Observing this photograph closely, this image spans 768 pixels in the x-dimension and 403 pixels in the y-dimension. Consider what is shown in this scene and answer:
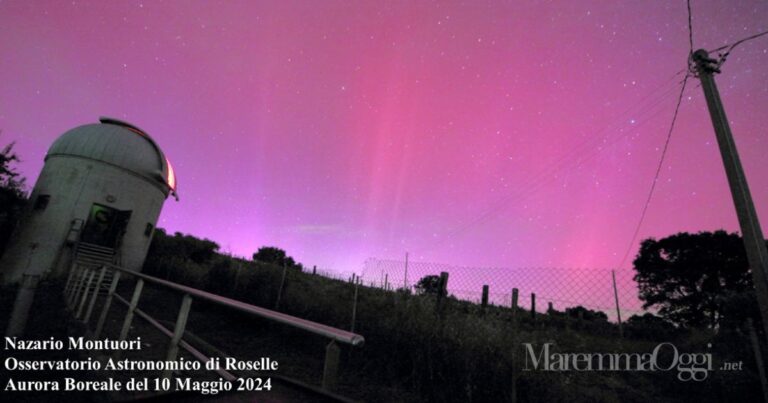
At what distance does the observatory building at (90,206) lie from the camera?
42.9ft

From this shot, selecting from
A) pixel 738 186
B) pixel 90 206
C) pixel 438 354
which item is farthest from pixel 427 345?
pixel 90 206

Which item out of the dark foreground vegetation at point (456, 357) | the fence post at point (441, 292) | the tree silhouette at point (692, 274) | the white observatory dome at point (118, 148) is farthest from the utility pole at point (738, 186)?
the tree silhouette at point (692, 274)

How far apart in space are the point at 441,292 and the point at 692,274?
97.8ft

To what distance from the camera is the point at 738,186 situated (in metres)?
5.27

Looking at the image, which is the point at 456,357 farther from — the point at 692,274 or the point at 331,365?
the point at 692,274

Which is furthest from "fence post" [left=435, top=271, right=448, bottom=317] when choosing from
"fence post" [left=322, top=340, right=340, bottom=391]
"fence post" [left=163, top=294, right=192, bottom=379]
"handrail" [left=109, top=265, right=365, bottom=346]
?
"fence post" [left=322, top=340, right=340, bottom=391]

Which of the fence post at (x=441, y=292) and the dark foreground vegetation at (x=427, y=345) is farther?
the fence post at (x=441, y=292)

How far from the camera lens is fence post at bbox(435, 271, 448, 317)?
6.72 m

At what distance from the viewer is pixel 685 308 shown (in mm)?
24250

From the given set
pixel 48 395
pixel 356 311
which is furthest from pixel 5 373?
pixel 356 311

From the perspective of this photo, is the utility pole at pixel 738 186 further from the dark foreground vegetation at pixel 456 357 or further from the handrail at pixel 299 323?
the handrail at pixel 299 323

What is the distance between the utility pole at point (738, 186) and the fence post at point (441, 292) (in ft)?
15.8

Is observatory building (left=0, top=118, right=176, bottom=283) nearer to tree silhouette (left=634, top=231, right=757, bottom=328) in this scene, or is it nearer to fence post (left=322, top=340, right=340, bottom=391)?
fence post (left=322, top=340, right=340, bottom=391)

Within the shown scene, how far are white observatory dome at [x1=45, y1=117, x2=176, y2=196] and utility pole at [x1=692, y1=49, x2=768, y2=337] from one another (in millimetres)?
20711
